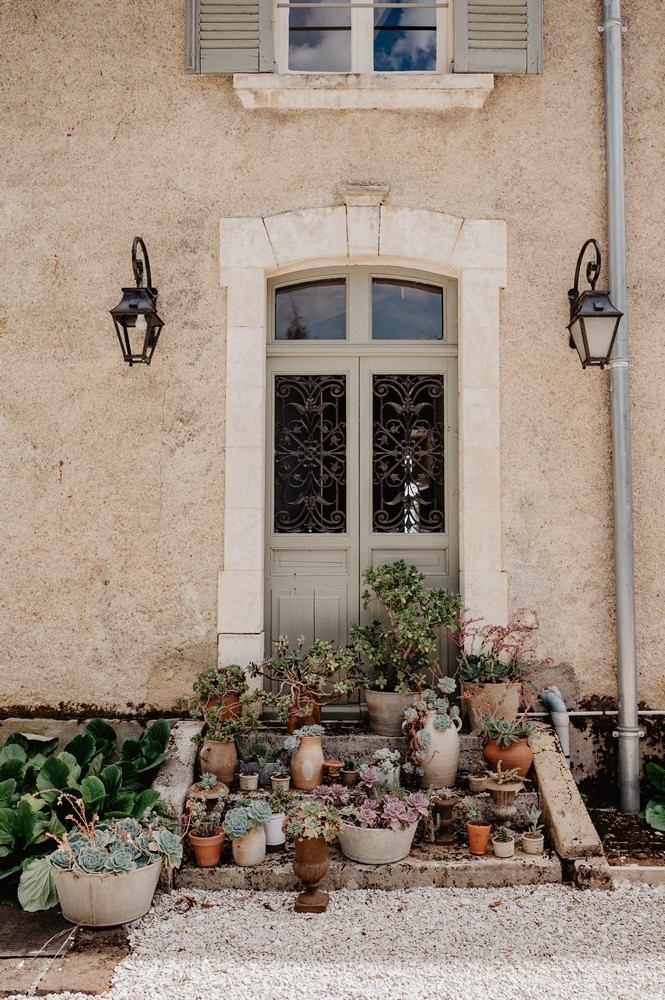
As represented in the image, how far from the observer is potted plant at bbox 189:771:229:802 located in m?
3.85

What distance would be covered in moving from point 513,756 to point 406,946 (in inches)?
48.1

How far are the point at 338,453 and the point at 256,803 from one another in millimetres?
2118

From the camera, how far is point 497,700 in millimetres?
4297

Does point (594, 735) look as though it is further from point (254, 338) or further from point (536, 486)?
point (254, 338)

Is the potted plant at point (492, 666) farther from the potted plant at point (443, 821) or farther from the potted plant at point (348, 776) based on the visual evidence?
the potted plant at point (348, 776)

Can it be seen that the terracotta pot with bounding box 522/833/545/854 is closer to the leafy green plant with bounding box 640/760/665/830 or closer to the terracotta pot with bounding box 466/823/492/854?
the terracotta pot with bounding box 466/823/492/854

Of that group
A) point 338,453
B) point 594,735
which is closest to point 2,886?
point 338,453

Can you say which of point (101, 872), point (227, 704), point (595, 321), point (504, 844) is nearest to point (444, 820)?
point (504, 844)

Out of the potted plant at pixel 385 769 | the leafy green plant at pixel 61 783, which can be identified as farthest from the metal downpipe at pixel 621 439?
the leafy green plant at pixel 61 783

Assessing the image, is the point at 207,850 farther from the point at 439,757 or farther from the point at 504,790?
the point at 504,790

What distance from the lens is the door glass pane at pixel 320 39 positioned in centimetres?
497

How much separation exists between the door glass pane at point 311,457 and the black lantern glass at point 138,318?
0.84 meters

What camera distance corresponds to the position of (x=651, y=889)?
3588mm

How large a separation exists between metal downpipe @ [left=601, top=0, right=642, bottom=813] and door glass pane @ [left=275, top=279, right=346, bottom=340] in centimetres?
163
